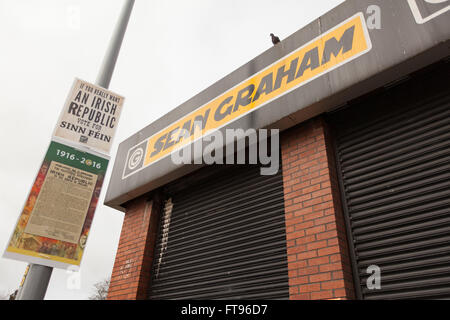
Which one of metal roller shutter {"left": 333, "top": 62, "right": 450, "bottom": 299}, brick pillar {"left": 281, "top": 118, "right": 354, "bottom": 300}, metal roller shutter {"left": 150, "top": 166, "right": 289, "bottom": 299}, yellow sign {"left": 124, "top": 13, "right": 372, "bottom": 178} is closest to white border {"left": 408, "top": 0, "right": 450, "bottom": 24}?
yellow sign {"left": 124, "top": 13, "right": 372, "bottom": 178}

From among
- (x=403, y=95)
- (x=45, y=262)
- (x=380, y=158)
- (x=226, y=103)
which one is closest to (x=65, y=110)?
(x=45, y=262)

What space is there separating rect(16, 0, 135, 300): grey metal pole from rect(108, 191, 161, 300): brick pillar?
2862 millimetres

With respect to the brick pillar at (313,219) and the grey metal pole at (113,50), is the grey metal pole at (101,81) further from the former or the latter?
the brick pillar at (313,219)

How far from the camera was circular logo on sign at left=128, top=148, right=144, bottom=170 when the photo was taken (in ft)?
21.2

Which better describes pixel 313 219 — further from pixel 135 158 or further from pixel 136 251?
pixel 135 158

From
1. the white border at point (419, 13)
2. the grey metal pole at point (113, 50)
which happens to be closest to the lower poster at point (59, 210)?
the grey metal pole at point (113, 50)

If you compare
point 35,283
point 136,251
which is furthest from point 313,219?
point 136,251

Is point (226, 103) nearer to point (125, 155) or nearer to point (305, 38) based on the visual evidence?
point (305, 38)

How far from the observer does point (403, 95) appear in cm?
389

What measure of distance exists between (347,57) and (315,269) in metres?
2.46

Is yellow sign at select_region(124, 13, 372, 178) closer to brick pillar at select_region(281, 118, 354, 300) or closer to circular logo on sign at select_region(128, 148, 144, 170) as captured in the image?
circular logo on sign at select_region(128, 148, 144, 170)

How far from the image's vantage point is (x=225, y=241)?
4832 mm

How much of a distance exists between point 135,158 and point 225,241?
2.77 m

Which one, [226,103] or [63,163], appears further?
[226,103]
